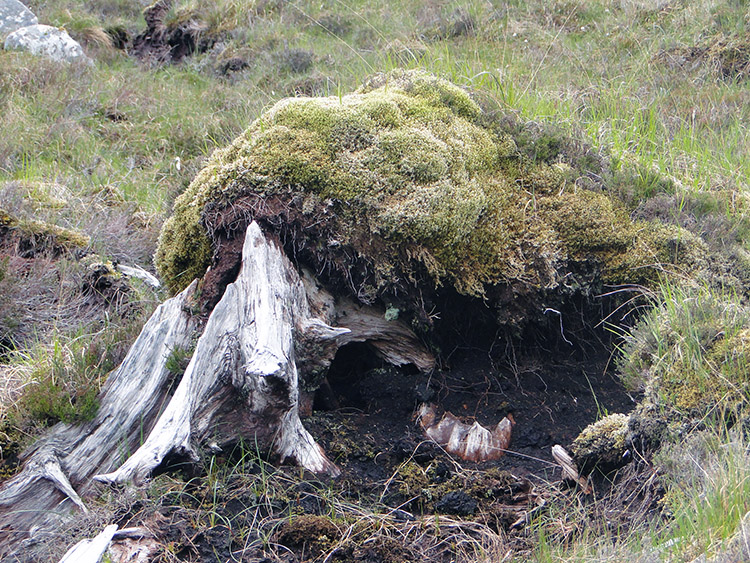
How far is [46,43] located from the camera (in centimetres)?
1094

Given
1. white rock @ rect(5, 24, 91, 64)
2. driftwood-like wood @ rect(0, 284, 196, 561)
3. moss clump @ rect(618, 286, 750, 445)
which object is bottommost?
white rock @ rect(5, 24, 91, 64)

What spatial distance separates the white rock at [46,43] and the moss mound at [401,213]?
8.51m

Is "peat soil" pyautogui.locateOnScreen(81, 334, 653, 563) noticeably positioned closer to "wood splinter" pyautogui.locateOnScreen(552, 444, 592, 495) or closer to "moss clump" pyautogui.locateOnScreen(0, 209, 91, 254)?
"wood splinter" pyautogui.locateOnScreen(552, 444, 592, 495)

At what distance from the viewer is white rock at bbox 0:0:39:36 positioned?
38.3 feet

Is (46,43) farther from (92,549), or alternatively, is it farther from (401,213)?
(92,549)

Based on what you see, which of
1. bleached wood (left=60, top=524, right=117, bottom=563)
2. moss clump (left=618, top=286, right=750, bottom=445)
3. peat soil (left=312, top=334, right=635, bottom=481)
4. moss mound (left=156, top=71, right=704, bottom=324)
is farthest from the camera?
moss mound (left=156, top=71, right=704, bottom=324)

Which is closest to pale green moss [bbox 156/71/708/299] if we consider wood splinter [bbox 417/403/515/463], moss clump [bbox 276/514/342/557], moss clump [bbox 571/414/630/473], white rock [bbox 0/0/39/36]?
wood splinter [bbox 417/403/515/463]

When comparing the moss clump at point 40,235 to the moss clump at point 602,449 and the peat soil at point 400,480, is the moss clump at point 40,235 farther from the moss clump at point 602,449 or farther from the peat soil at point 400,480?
the moss clump at point 602,449

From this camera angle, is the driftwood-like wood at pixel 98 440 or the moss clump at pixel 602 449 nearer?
the driftwood-like wood at pixel 98 440

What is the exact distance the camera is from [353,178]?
12.1 feet

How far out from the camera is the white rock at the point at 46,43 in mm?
10742

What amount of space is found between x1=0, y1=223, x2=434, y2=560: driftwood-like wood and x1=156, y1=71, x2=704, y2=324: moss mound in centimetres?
28

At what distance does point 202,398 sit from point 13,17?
38.7 feet

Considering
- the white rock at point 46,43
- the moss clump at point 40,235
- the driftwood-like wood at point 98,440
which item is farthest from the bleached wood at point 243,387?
the white rock at point 46,43
